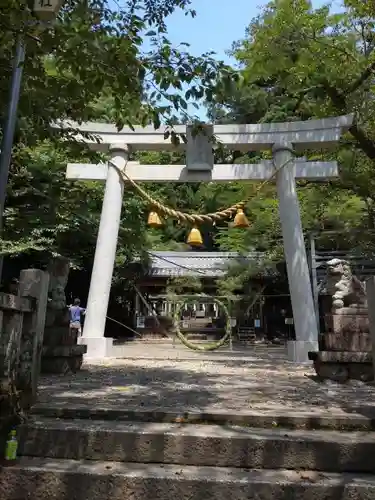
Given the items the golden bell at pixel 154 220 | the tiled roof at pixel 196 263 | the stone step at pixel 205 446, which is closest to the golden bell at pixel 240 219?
the golden bell at pixel 154 220

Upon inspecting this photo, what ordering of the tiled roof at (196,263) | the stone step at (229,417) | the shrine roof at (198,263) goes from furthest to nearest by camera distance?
the tiled roof at (196,263) < the shrine roof at (198,263) < the stone step at (229,417)

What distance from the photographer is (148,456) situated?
9.73ft

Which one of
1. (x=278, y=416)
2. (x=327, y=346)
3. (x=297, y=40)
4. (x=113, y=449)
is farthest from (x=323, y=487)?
(x=297, y=40)

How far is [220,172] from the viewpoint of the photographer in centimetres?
1009

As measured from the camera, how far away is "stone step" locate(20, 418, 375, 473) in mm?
2875

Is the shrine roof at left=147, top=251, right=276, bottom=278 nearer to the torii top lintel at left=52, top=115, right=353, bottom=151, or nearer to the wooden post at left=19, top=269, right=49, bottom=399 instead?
the torii top lintel at left=52, top=115, right=353, bottom=151

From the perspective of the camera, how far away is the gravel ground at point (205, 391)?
12.9ft

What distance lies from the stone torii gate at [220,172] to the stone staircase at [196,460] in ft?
19.1

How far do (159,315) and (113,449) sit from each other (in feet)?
60.5

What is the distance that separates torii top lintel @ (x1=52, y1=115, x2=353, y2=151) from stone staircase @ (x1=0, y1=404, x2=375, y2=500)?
748cm

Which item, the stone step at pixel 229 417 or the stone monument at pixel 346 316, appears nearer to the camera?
the stone step at pixel 229 417

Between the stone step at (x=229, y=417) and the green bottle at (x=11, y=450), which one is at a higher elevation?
the stone step at (x=229, y=417)

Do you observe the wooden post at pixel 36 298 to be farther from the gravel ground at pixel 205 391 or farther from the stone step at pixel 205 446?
the stone step at pixel 205 446

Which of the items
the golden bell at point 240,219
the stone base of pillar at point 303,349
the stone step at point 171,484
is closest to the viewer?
the stone step at point 171,484
